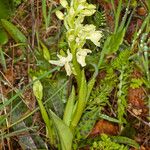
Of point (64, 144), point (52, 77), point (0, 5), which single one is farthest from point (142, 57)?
point (0, 5)

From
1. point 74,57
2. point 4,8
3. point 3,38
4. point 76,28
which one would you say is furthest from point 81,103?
point 4,8

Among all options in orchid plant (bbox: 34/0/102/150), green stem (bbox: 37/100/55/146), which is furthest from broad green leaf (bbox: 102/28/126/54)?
green stem (bbox: 37/100/55/146)

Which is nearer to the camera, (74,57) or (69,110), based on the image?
(74,57)

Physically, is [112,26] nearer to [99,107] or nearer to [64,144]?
[99,107]

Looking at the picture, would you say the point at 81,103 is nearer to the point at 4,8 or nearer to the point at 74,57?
the point at 74,57

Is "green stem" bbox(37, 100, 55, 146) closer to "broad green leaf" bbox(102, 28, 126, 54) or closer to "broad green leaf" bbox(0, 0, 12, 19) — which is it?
"broad green leaf" bbox(102, 28, 126, 54)

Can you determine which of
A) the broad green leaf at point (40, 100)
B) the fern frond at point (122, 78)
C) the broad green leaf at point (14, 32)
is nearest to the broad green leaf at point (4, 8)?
the broad green leaf at point (14, 32)

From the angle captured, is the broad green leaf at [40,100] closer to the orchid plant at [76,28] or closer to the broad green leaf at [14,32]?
the orchid plant at [76,28]
